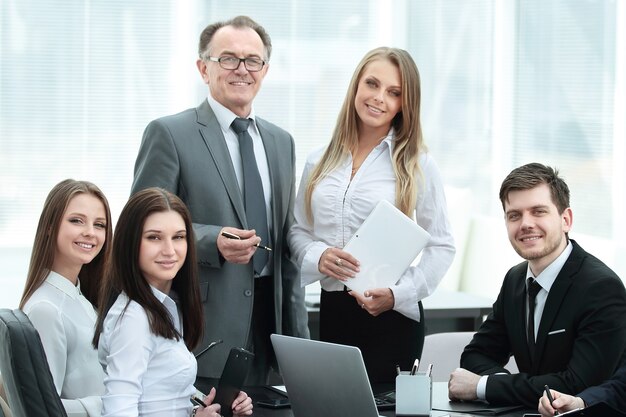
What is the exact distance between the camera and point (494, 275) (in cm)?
635

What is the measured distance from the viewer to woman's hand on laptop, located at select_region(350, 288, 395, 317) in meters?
2.95

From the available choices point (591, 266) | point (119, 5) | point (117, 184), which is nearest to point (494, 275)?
point (117, 184)

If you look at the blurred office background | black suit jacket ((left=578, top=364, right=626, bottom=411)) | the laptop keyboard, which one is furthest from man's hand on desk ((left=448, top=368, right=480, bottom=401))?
the blurred office background

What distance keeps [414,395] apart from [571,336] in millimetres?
482

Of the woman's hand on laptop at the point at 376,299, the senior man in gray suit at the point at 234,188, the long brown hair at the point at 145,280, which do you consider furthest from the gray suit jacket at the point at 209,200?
the long brown hair at the point at 145,280

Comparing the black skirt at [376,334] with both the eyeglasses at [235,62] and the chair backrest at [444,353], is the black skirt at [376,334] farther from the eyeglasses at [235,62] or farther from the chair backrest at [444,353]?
the eyeglasses at [235,62]

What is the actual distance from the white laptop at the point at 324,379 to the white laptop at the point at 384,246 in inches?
26.1

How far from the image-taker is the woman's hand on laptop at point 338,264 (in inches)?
116

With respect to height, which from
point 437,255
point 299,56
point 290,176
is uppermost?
point 299,56

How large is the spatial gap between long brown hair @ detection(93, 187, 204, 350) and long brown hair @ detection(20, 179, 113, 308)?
242mm

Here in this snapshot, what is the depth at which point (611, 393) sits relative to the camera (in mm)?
2451

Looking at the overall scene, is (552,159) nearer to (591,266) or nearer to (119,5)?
(119,5)

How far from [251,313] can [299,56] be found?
410cm

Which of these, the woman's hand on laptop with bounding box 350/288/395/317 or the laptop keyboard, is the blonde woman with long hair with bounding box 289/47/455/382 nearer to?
the woman's hand on laptop with bounding box 350/288/395/317
